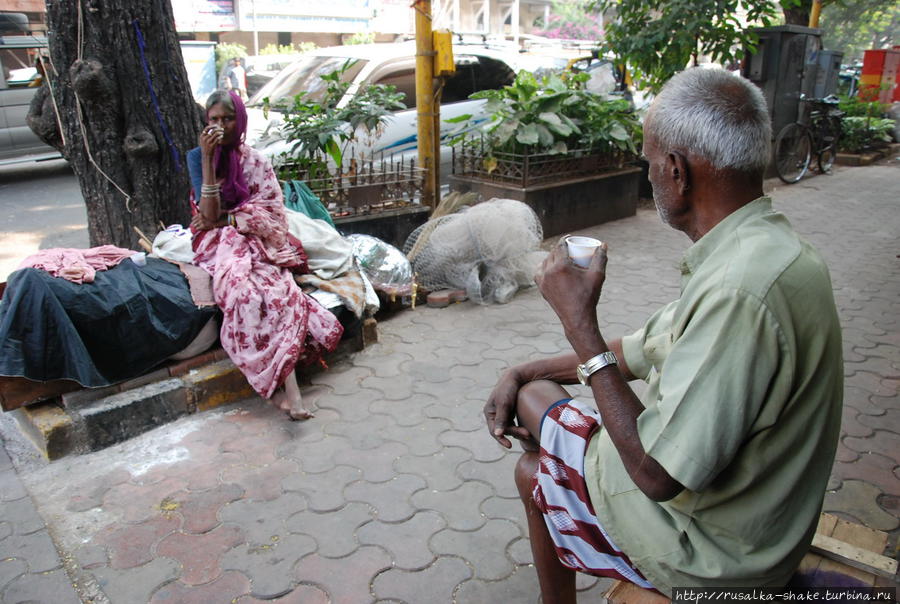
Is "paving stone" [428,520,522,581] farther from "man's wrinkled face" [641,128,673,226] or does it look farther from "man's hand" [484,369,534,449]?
"man's wrinkled face" [641,128,673,226]

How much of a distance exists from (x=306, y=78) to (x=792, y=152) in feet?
22.3

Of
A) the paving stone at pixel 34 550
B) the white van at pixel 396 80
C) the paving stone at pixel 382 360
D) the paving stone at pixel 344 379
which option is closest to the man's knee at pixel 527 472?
the paving stone at pixel 34 550

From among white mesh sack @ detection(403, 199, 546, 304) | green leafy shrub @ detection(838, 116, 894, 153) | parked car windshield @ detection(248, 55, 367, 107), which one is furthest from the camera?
green leafy shrub @ detection(838, 116, 894, 153)

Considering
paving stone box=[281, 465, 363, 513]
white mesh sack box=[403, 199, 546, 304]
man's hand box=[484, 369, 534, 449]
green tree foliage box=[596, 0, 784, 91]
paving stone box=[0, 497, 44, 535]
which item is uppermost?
green tree foliage box=[596, 0, 784, 91]

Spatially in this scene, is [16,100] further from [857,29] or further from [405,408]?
[857,29]

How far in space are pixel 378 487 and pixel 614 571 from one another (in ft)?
4.54

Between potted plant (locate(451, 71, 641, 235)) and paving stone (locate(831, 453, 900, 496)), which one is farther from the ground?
potted plant (locate(451, 71, 641, 235))

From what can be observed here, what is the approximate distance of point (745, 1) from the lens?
316 inches

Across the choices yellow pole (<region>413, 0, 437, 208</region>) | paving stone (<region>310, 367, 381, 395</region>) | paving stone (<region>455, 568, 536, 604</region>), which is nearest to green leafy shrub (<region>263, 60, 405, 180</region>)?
yellow pole (<region>413, 0, 437, 208</region>)

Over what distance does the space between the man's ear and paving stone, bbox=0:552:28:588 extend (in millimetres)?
2434

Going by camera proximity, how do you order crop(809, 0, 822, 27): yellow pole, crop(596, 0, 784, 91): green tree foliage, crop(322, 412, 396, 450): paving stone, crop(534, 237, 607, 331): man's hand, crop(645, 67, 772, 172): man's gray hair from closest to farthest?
1. crop(645, 67, 772, 172): man's gray hair
2. crop(534, 237, 607, 331): man's hand
3. crop(322, 412, 396, 450): paving stone
4. crop(596, 0, 784, 91): green tree foliage
5. crop(809, 0, 822, 27): yellow pole

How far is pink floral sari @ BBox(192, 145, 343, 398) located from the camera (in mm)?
3412

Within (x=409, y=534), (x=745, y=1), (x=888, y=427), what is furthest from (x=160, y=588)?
(x=745, y=1)

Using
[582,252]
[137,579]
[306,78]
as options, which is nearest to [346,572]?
[137,579]
